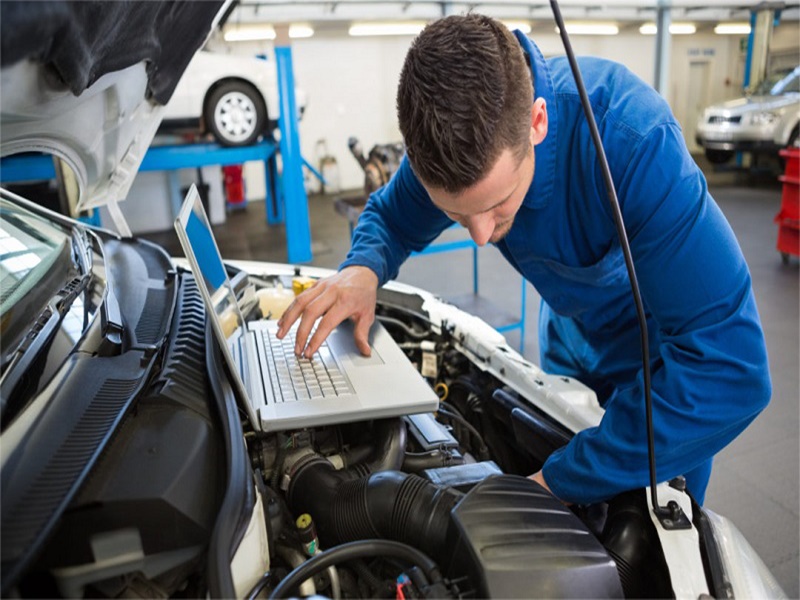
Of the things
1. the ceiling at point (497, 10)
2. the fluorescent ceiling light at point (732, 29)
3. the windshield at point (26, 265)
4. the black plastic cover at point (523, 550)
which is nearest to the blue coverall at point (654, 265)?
the black plastic cover at point (523, 550)

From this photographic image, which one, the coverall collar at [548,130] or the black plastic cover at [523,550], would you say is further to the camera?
the coverall collar at [548,130]

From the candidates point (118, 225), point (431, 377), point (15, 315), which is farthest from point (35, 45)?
point (118, 225)

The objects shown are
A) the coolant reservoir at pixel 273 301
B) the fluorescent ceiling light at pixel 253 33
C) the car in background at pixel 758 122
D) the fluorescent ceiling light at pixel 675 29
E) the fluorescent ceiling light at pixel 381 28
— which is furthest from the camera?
the fluorescent ceiling light at pixel 675 29

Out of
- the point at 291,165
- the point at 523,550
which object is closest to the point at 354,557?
the point at 523,550

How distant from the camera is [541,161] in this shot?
3.51ft

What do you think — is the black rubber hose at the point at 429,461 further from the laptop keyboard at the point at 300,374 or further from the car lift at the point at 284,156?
the car lift at the point at 284,156

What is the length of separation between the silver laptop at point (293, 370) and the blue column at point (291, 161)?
11.7 feet

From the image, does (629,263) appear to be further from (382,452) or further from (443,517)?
(382,452)

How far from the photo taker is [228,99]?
15.6ft

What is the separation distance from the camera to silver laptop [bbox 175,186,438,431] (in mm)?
970

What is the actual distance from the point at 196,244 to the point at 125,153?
0.50 m

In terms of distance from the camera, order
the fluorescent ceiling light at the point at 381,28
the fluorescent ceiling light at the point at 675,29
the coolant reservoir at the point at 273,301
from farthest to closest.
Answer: the fluorescent ceiling light at the point at 675,29 → the fluorescent ceiling light at the point at 381,28 → the coolant reservoir at the point at 273,301

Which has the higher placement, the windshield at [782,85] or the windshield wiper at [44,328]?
the windshield at [782,85]

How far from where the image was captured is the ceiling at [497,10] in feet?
24.9
